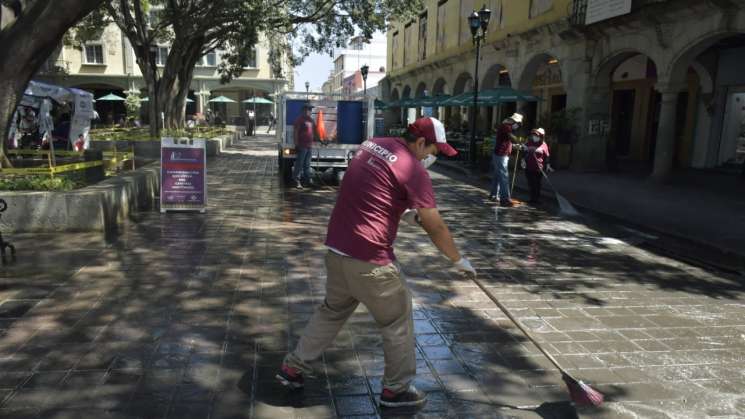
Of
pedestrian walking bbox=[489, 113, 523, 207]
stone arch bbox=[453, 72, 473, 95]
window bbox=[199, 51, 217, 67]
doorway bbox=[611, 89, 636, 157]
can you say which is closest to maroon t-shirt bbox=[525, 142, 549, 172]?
pedestrian walking bbox=[489, 113, 523, 207]

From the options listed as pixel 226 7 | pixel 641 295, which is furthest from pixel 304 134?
pixel 641 295

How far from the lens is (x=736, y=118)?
16219 millimetres

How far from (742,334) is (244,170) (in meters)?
13.5

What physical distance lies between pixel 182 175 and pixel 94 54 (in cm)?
3956

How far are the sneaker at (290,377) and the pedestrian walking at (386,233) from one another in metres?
0.45

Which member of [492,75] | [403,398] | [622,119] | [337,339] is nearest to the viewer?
[403,398]

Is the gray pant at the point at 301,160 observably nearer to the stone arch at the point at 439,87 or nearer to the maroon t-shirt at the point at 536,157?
the maroon t-shirt at the point at 536,157

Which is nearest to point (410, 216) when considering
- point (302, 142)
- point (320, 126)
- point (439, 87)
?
point (302, 142)

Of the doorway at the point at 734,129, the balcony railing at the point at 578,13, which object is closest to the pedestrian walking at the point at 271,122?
the balcony railing at the point at 578,13

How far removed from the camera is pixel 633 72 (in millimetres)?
19422

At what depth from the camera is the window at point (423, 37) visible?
111 feet

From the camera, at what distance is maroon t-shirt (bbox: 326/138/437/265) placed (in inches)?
122

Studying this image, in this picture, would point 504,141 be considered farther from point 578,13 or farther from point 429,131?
point 429,131

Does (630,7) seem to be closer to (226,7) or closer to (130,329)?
(226,7)
